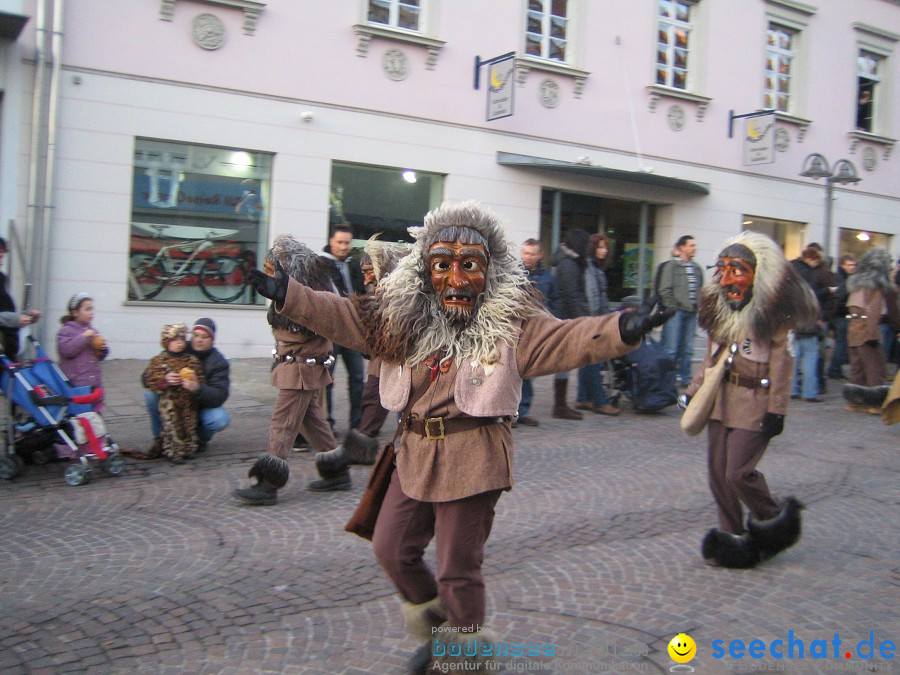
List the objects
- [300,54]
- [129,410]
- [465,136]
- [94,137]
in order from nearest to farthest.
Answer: [129,410]
[94,137]
[300,54]
[465,136]

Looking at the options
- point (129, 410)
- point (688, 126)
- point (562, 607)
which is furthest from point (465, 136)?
point (562, 607)

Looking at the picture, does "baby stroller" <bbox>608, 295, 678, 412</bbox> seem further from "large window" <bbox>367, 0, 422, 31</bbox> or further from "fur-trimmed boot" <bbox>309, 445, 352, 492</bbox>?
"large window" <bbox>367, 0, 422, 31</bbox>

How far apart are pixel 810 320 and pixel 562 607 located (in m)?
2.07

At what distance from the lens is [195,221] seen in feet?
37.8

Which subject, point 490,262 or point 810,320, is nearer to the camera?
point 490,262

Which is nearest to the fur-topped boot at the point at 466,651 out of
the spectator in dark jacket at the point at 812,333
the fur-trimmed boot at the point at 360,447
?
the fur-trimmed boot at the point at 360,447

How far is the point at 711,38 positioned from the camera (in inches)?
620


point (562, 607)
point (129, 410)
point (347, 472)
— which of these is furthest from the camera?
point (129, 410)

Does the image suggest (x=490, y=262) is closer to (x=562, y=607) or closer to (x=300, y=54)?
(x=562, y=607)

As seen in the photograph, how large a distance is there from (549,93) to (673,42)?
3.22 metres

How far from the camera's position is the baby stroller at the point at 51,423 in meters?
6.06

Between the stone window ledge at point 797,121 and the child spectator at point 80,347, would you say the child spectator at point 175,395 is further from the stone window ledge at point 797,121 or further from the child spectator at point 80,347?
the stone window ledge at point 797,121

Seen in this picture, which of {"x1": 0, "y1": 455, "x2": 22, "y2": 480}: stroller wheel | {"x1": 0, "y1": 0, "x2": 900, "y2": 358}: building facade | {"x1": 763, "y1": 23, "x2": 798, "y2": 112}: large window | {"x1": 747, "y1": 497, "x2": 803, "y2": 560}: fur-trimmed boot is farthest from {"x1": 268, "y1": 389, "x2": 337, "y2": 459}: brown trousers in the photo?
{"x1": 763, "y1": 23, "x2": 798, "y2": 112}: large window

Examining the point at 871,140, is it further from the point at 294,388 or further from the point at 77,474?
the point at 77,474
